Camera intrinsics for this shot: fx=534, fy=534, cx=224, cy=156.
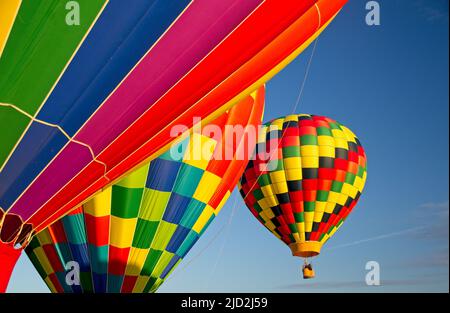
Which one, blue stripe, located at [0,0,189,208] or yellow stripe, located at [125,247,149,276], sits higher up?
blue stripe, located at [0,0,189,208]

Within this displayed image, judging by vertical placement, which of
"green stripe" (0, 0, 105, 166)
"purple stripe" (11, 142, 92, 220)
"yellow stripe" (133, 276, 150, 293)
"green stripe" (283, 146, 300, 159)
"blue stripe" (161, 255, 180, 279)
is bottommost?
"yellow stripe" (133, 276, 150, 293)

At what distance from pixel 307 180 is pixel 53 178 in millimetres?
8178

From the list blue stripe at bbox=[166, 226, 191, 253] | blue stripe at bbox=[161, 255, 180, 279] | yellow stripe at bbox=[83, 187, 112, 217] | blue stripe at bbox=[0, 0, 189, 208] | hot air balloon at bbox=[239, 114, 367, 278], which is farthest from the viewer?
hot air balloon at bbox=[239, 114, 367, 278]

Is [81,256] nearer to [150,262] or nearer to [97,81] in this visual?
[150,262]

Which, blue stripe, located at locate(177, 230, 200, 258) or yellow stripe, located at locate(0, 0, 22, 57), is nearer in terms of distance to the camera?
yellow stripe, located at locate(0, 0, 22, 57)

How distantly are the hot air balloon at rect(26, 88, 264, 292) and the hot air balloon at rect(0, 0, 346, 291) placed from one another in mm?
2243

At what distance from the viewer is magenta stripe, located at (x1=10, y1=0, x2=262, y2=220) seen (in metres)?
4.34

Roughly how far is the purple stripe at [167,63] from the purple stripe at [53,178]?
13cm

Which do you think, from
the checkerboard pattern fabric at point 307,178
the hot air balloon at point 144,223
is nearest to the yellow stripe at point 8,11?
the hot air balloon at point 144,223

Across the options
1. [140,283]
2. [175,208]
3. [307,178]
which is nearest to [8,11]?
[175,208]

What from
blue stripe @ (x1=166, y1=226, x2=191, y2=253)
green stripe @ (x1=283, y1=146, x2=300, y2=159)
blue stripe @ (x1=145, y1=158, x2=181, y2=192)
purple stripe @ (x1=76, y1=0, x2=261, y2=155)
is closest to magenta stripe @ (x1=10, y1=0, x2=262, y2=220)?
purple stripe @ (x1=76, y1=0, x2=261, y2=155)

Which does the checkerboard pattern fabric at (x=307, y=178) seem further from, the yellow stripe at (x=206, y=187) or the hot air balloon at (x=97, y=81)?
the hot air balloon at (x=97, y=81)

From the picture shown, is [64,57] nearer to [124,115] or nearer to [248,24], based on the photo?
[124,115]

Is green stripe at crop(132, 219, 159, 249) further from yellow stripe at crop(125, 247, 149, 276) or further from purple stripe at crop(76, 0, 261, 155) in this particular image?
purple stripe at crop(76, 0, 261, 155)
